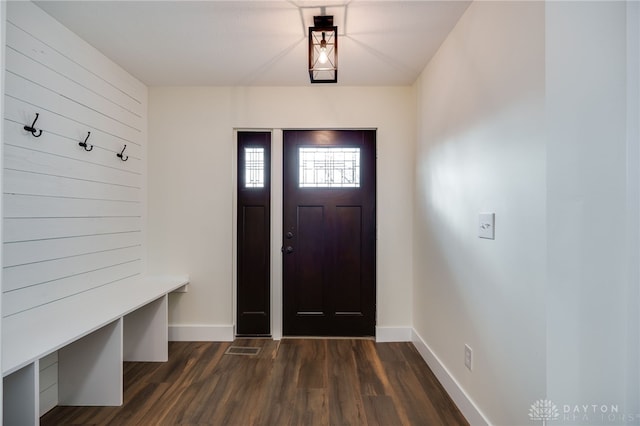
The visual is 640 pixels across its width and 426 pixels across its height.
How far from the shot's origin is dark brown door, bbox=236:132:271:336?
299cm

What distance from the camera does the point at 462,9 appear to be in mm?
1838

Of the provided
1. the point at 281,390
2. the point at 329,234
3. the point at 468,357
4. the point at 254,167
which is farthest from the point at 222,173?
the point at 468,357

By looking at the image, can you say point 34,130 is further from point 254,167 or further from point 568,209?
point 568,209

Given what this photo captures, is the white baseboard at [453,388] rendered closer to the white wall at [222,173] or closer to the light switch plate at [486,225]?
the white wall at [222,173]

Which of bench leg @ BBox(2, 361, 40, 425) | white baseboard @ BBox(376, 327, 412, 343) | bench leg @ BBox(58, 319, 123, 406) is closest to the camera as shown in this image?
bench leg @ BBox(2, 361, 40, 425)

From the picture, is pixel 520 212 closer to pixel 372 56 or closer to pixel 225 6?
pixel 372 56

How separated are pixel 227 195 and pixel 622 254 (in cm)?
275

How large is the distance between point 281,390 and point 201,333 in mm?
1209

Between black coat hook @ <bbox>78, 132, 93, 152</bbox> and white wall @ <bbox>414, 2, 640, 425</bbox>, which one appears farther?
black coat hook @ <bbox>78, 132, 93, 152</bbox>

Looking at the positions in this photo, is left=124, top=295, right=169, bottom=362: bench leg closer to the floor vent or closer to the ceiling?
the floor vent

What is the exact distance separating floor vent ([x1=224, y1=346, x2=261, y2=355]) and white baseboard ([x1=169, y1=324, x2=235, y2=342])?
0.59 ft

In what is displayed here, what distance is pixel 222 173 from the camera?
2.94 m

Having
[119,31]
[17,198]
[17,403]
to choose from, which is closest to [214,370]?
[17,403]

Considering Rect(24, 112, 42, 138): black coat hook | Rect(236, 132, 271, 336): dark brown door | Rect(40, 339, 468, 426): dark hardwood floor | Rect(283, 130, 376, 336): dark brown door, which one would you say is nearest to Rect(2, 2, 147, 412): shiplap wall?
Rect(24, 112, 42, 138): black coat hook
